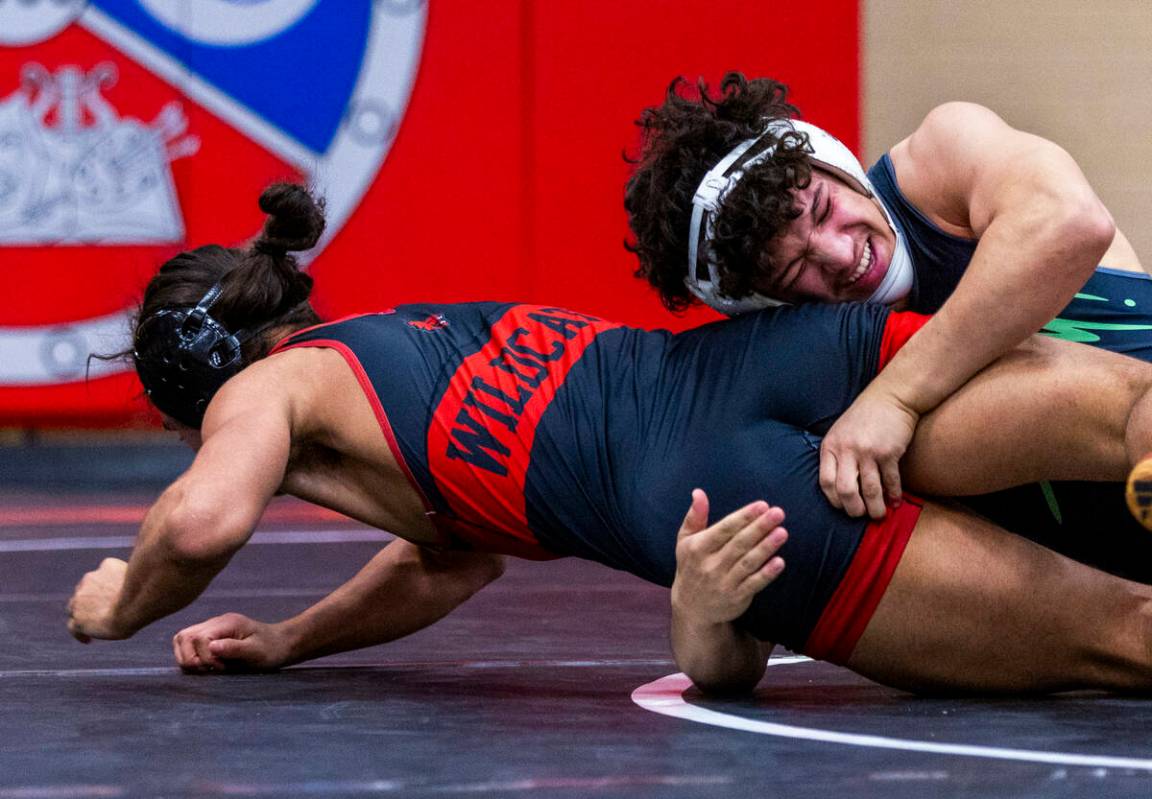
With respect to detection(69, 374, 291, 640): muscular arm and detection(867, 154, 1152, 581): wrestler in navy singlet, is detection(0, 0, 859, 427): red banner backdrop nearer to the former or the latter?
detection(867, 154, 1152, 581): wrestler in navy singlet

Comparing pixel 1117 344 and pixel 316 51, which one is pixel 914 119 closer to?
pixel 316 51

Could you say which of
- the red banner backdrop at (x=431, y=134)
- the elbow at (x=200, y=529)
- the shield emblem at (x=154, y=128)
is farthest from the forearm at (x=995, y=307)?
the shield emblem at (x=154, y=128)

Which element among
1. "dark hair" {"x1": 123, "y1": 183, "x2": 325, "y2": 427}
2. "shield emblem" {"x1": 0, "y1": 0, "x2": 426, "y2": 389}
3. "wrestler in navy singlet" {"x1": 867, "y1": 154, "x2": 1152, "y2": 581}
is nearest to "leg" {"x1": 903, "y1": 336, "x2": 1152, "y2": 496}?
"wrestler in navy singlet" {"x1": 867, "y1": 154, "x2": 1152, "y2": 581}

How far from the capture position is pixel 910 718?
1.77m

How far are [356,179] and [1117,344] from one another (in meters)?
3.44

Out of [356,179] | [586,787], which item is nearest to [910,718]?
[586,787]

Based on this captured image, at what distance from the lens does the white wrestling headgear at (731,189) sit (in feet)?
6.51

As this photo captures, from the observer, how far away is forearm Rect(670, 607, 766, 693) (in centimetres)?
188

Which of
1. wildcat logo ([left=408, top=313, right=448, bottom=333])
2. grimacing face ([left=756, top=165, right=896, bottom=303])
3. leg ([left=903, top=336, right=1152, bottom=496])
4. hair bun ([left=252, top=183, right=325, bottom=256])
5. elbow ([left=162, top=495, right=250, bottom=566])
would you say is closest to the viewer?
leg ([left=903, top=336, right=1152, bottom=496])

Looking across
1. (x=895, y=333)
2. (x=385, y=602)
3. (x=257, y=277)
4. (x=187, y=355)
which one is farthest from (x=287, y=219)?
(x=895, y=333)

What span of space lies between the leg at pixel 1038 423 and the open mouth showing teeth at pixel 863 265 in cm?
23

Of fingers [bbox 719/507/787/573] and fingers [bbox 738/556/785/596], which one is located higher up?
fingers [bbox 719/507/787/573]

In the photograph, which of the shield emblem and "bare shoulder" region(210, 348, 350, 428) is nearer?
"bare shoulder" region(210, 348, 350, 428)

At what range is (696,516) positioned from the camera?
1.79 m
